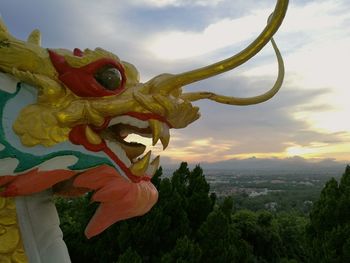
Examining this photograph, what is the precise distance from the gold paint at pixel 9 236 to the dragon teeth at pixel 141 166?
0.61m

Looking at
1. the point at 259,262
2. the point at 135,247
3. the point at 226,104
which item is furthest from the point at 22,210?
the point at 259,262

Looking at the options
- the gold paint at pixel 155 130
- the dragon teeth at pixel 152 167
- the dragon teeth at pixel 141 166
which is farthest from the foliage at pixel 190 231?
the gold paint at pixel 155 130

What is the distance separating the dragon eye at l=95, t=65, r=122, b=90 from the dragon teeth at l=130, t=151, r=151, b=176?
384 millimetres

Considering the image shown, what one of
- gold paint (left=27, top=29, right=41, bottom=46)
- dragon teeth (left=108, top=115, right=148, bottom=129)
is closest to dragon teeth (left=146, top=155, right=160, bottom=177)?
dragon teeth (left=108, top=115, right=148, bottom=129)

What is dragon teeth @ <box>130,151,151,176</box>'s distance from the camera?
228 cm

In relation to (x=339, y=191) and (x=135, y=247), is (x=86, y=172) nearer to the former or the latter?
(x=135, y=247)

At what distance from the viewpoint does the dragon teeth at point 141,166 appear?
2277 millimetres

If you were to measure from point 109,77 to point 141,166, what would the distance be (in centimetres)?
47

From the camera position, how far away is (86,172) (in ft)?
7.36

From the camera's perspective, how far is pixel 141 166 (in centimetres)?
229

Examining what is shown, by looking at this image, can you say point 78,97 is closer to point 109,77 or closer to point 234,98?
point 109,77

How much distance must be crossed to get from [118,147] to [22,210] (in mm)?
558

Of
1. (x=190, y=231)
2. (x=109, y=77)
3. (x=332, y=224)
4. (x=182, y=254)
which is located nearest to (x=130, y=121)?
(x=109, y=77)

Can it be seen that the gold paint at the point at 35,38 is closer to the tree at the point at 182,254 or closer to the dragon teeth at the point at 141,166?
the dragon teeth at the point at 141,166
